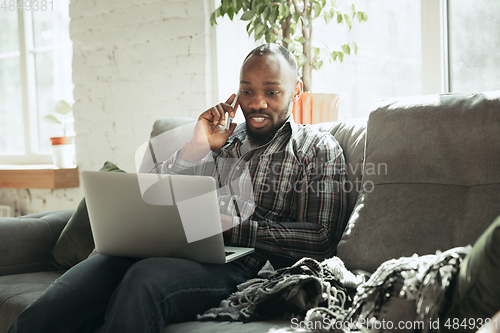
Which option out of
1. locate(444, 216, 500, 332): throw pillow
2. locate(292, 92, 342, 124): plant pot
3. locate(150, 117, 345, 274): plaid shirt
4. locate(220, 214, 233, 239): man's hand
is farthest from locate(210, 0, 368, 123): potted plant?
locate(444, 216, 500, 332): throw pillow

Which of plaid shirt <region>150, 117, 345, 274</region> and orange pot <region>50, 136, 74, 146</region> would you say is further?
orange pot <region>50, 136, 74, 146</region>

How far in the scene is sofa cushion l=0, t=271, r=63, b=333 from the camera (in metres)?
1.44

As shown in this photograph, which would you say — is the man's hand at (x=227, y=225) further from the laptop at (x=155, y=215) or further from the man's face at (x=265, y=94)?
the man's face at (x=265, y=94)

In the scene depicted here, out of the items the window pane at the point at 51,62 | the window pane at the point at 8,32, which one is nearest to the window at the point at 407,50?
the window pane at the point at 51,62

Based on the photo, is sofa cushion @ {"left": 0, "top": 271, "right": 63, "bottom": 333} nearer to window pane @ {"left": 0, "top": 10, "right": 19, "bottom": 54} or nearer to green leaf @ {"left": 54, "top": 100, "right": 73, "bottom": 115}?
green leaf @ {"left": 54, "top": 100, "right": 73, "bottom": 115}

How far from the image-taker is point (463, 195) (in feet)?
4.14

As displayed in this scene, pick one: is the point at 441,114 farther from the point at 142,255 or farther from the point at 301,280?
the point at 142,255

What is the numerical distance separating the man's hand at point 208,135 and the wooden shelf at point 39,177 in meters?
1.73

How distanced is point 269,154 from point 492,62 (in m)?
1.06

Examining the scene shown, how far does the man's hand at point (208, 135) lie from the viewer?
1.75 m

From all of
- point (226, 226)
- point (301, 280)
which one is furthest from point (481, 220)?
point (226, 226)

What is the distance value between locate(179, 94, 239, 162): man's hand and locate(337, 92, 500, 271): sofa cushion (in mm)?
578

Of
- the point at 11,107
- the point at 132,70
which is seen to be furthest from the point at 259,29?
the point at 11,107

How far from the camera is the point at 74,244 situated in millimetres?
1773
